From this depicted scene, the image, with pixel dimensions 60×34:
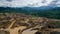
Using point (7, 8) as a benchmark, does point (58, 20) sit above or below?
below

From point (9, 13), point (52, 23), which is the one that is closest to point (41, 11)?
point (52, 23)

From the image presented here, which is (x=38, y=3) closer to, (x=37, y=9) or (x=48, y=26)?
(x=37, y=9)

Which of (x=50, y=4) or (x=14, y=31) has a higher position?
(x=50, y=4)

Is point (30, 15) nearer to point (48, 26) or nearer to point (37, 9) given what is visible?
point (37, 9)

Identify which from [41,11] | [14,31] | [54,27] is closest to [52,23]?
[54,27]

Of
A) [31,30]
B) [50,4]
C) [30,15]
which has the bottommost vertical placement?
[31,30]
